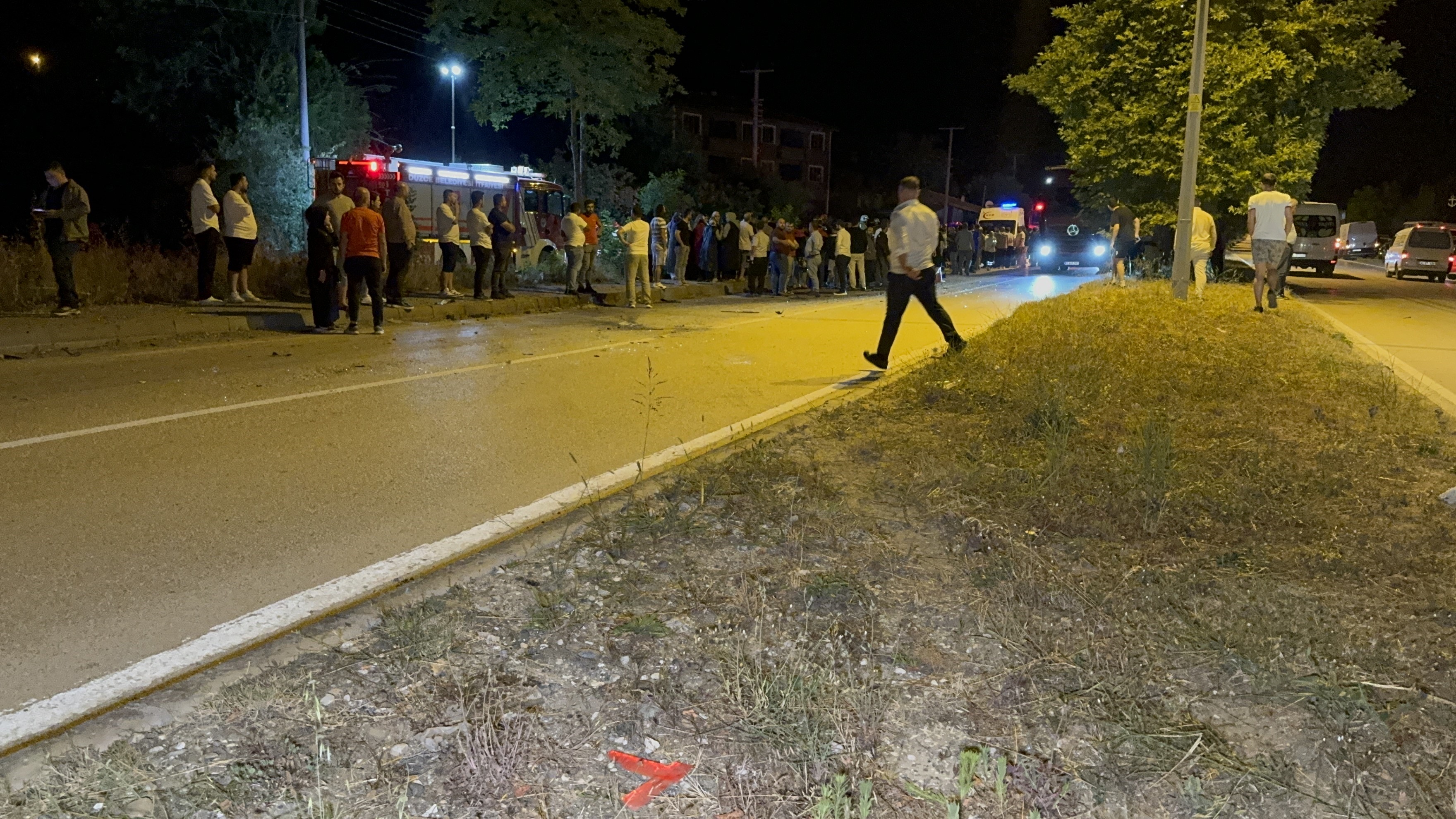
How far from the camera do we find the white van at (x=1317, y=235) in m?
32.7

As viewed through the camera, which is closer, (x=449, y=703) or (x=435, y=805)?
(x=435, y=805)

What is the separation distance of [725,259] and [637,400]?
16.0m

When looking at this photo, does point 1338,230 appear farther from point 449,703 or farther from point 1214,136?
point 449,703

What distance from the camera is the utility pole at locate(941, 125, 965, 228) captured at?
236 feet

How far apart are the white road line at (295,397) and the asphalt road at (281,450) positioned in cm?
3

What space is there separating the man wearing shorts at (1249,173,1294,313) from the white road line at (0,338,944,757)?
10799mm

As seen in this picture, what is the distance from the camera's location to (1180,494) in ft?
17.1

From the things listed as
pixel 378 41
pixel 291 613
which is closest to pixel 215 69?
pixel 378 41

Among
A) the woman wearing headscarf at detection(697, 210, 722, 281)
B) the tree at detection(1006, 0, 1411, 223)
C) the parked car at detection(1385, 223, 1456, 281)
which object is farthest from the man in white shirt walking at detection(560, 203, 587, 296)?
the parked car at detection(1385, 223, 1456, 281)

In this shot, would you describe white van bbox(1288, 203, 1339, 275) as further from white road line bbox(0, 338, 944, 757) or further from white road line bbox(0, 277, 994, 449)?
white road line bbox(0, 338, 944, 757)

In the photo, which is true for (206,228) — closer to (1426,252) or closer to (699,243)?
(699,243)

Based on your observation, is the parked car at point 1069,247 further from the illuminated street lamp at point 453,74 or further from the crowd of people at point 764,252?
the illuminated street lamp at point 453,74

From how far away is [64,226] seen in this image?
A: 1197cm

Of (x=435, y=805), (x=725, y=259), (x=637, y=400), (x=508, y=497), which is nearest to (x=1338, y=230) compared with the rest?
(x=725, y=259)
